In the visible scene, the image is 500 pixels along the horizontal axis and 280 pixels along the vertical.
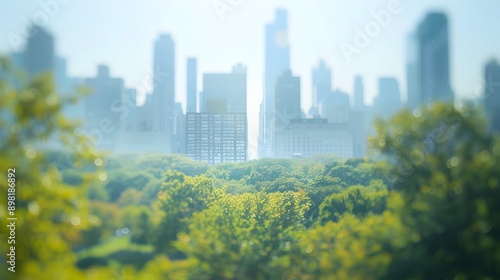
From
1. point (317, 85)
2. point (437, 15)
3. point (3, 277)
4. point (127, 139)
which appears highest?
point (437, 15)

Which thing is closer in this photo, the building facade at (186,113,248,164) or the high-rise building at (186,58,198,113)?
the high-rise building at (186,58,198,113)

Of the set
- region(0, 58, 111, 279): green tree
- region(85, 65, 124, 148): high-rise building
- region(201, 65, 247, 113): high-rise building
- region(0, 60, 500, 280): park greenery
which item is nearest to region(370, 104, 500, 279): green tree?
region(0, 60, 500, 280): park greenery

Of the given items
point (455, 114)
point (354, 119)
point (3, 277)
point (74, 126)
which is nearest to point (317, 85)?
point (354, 119)

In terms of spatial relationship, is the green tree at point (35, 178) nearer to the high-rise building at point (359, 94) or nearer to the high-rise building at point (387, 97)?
the high-rise building at point (387, 97)

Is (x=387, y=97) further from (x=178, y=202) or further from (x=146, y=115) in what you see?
Result: (x=146, y=115)

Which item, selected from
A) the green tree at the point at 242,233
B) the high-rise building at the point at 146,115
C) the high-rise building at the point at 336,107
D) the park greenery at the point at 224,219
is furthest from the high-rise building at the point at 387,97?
the high-rise building at the point at 146,115

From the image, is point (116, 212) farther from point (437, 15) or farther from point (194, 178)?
point (437, 15)

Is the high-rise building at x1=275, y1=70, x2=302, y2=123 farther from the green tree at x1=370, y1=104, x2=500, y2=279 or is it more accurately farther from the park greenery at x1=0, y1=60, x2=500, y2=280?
the green tree at x1=370, y1=104, x2=500, y2=279
